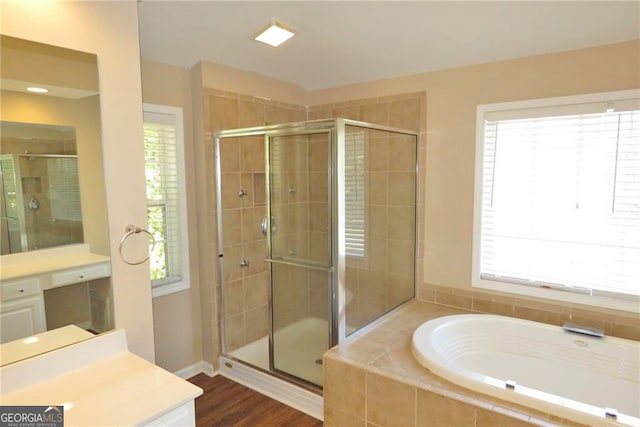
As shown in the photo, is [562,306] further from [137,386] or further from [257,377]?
[137,386]

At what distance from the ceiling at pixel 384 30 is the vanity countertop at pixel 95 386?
1.88m

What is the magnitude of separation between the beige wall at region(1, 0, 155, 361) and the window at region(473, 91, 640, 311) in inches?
87.6

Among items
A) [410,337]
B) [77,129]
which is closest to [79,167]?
[77,129]

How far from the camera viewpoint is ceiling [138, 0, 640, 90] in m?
2.19

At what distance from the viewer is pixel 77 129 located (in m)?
1.64

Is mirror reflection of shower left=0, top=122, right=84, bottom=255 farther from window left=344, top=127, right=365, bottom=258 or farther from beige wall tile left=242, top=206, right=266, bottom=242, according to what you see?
beige wall tile left=242, top=206, right=266, bottom=242

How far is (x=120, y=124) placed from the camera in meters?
1.74

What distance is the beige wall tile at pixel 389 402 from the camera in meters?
1.96

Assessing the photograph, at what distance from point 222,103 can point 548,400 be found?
272 cm

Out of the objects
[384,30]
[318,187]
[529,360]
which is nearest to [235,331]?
[318,187]

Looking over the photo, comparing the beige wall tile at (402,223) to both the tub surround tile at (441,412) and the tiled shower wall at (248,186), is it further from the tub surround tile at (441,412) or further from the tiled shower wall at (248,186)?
the tub surround tile at (441,412)

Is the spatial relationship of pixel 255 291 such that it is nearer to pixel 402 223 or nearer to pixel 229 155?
pixel 229 155

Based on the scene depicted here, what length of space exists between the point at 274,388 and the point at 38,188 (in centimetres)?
198

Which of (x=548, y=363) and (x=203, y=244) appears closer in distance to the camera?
(x=548, y=363)
